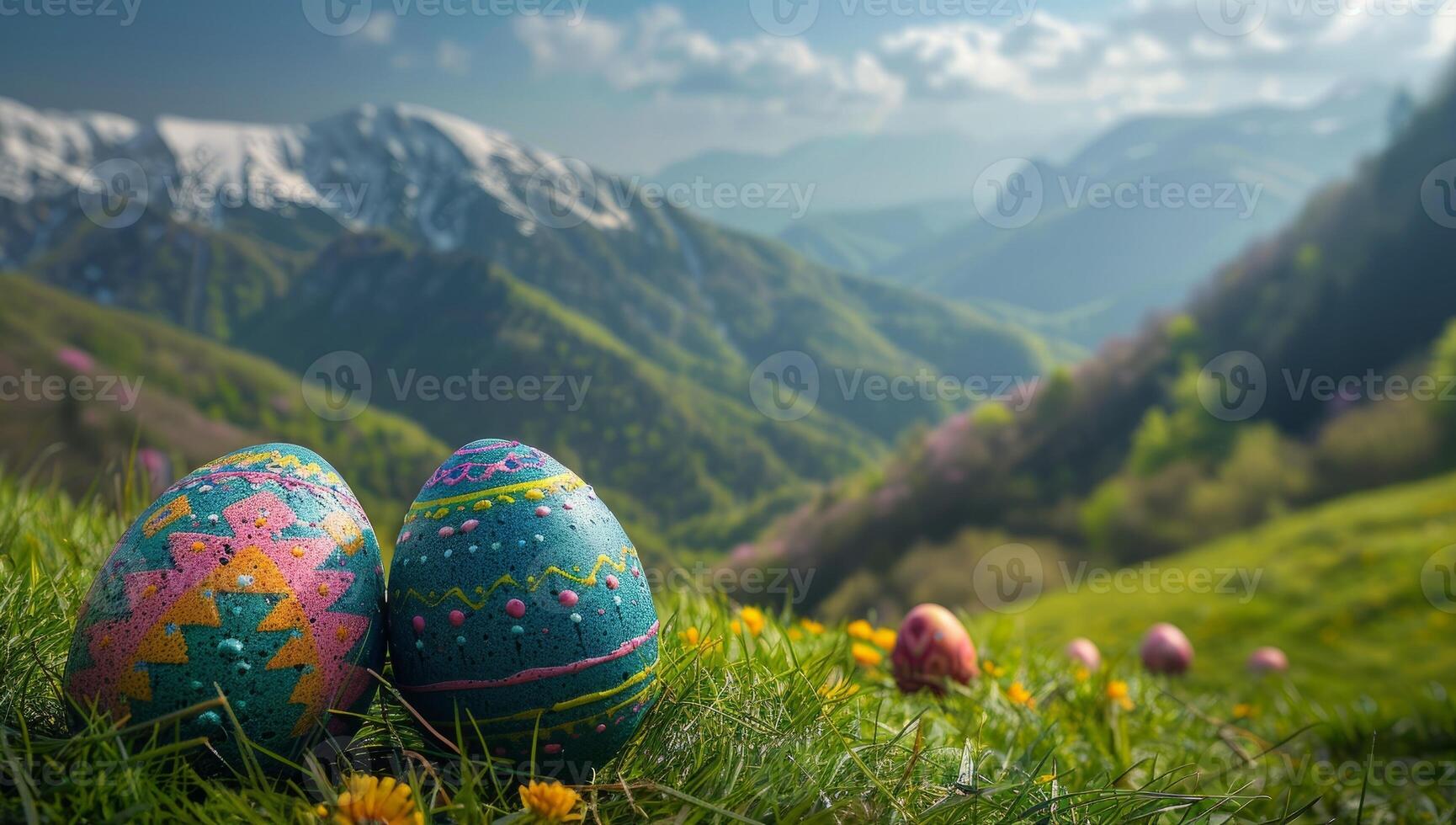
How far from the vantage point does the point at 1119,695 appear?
12.0 ft

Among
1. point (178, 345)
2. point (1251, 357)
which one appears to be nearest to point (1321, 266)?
point (1251, 357)

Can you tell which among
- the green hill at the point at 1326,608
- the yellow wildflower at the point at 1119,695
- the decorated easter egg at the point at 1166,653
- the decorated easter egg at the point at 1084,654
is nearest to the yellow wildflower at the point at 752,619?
the yellow wildflower at the point at 1119,695

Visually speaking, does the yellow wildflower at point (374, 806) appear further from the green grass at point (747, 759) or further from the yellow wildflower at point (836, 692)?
the yellow wildflower at point (836, 692)

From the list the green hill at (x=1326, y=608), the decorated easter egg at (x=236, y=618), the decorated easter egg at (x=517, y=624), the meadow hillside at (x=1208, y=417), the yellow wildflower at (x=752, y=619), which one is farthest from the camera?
the meadow hillside at (x=1208, y=417)

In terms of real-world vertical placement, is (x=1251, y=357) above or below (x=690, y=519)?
above

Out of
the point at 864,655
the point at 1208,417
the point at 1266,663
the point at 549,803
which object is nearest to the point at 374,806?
the point at 549,803

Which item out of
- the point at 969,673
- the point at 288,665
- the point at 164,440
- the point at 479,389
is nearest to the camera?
the point at 288,665

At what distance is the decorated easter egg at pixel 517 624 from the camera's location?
2045mm

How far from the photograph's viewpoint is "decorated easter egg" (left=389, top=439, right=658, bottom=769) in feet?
6.71

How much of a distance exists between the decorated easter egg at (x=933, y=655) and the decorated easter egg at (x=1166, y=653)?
292 cm

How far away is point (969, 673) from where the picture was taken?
3.56 m

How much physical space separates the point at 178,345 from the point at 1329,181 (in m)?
144

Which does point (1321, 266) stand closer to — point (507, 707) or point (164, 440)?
point (507, 707)

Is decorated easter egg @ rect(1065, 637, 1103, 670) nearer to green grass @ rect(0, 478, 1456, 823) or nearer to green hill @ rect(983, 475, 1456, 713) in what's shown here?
green hill @ rect(983, 475, 1456, 713)
